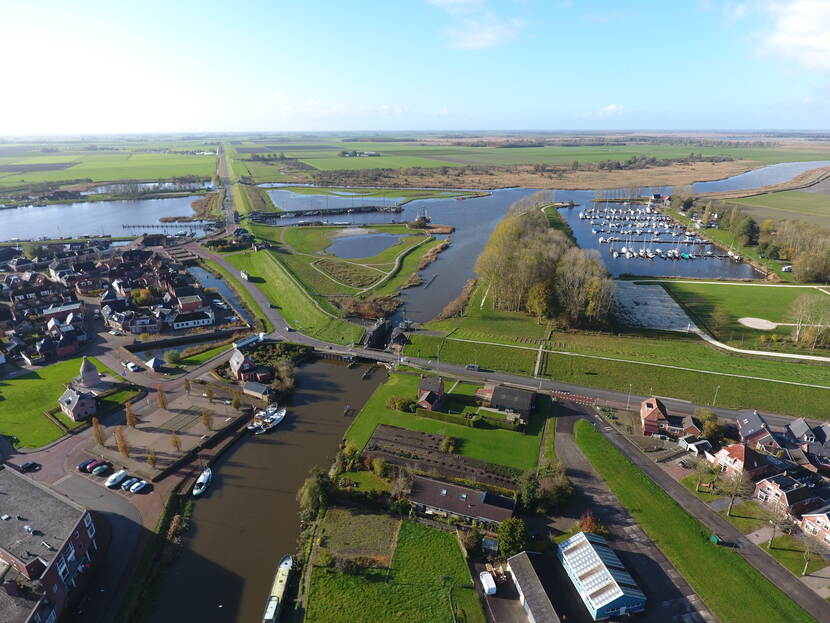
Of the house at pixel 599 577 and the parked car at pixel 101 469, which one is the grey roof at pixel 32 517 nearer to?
the parked car at pixel 101 469

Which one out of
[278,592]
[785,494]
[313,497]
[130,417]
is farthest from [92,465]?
[785,494]

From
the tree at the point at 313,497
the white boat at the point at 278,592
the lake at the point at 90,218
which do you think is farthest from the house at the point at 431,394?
the lake at the point at 90,218

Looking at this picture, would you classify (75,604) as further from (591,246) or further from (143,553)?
(591,246)

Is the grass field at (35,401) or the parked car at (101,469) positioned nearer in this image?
the parked car at (101,469)

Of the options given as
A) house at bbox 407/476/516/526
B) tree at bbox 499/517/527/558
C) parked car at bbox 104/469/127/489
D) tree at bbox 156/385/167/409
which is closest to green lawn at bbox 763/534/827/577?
tree at bbox 499/517/527/558

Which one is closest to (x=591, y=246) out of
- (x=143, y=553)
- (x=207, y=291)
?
(x=207, y=291)

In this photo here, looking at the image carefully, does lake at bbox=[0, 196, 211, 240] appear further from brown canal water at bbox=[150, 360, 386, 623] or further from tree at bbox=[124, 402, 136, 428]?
brown canal water at bbox=[150, 360, 386, 623]
